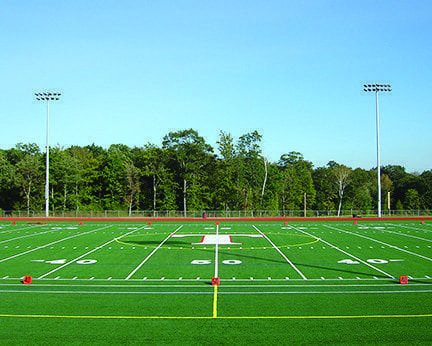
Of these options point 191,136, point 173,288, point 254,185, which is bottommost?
point 173,288

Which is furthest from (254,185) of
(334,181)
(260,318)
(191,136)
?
(260,318)

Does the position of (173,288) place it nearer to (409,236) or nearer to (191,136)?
(409,236)

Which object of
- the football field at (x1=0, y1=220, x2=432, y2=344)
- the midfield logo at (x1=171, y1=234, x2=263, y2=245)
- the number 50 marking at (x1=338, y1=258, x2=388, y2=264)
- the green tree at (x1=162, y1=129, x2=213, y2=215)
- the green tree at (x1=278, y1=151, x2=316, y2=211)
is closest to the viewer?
the football field at (x1=0, y1=220, x2=432, y2=344)

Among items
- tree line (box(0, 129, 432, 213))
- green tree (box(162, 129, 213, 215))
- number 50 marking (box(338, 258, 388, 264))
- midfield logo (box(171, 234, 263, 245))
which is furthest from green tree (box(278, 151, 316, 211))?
number 50 marking (box(338, 258, 388, 264))

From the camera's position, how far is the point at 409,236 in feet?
107

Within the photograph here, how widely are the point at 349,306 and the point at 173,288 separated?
683 cm

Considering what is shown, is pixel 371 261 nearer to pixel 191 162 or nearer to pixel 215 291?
pixel 215 291

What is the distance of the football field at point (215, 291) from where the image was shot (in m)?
11.0

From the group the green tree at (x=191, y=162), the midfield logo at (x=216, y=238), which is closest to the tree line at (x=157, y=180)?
the green tree at (x=191, y=162)

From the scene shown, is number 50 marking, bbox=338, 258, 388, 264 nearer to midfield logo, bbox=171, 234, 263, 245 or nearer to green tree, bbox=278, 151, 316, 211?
midfield logo, bbox=171, 234, 263, 245

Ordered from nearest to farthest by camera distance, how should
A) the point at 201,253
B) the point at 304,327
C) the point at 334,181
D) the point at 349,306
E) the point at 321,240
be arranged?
the point at 304,327
the point at 349,306
the point at 201,253
the point at 321,240
the point at 334,181

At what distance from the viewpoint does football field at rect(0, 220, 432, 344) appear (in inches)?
431

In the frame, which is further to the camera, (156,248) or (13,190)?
(13,190)

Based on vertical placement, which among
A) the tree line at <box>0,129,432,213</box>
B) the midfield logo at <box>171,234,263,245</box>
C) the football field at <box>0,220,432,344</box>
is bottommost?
the football field at <box>0,220,432,344</box>
